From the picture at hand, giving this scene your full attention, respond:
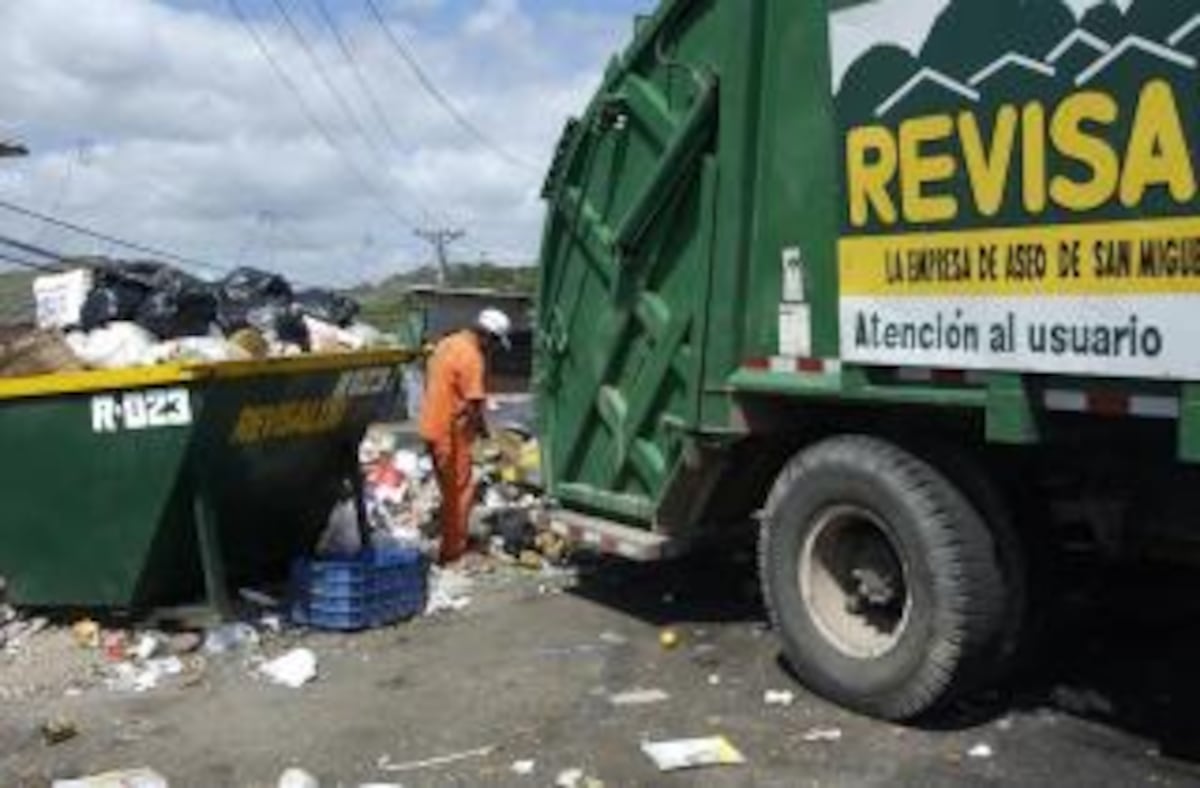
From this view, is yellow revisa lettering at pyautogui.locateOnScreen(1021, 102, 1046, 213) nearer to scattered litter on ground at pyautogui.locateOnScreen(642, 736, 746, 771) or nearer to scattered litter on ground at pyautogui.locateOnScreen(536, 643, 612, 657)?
scattered litter on ground at pyautogui.locateOnScreen(642, 736, 746, 771)

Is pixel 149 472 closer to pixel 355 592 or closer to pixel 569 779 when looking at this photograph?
pixel 355 592

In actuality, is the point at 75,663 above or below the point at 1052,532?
below

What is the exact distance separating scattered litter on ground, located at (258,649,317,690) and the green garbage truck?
4.34 ft

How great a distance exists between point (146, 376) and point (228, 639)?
3.80 ft

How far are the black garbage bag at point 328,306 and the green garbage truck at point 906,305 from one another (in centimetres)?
308

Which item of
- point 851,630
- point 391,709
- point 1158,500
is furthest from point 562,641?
point 1158,500

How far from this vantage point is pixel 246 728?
6820 mm

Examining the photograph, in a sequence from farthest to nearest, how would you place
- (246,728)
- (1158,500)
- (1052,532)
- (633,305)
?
1. (633,305)
2. (246,728)
3. (1052,532)
4. (1158,500)

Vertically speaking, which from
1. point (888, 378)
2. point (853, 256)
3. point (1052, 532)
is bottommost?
point (1052, 532)

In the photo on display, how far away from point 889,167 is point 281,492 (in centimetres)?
365

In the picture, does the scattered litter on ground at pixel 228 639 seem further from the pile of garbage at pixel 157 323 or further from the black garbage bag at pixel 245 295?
the black garbage bag at pixel 245 295

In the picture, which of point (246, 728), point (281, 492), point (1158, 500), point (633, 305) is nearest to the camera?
point (1158, 500)

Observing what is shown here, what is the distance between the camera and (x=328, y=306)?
10953 millimetres

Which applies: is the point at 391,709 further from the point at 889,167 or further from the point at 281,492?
the point at 889,167
